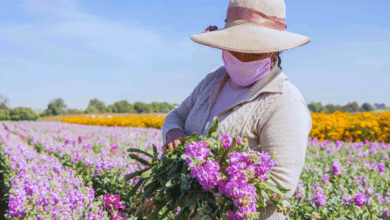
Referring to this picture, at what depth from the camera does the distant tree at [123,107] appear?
3779 cm

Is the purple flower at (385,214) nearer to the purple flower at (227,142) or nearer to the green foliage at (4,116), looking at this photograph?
the purple flower at (227,142)

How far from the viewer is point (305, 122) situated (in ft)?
4.64

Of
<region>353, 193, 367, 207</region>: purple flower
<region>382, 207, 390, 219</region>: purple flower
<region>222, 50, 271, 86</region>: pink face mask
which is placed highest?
<region>222, 50, 271, 86</region>: pink face mask

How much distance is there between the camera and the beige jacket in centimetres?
136

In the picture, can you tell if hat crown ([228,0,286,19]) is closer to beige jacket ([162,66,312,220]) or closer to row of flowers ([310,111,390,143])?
beige jacket ([162,66,312,220])

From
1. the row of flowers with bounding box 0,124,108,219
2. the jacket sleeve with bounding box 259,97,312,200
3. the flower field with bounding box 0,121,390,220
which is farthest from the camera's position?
the flower field with bounding box 0,121,390,220

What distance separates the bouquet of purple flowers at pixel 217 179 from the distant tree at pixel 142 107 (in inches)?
1408

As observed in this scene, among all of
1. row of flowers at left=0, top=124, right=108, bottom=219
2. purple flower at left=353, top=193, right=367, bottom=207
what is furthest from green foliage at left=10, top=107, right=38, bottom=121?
purple flower at left=353, top=193, right=367, bottom=207

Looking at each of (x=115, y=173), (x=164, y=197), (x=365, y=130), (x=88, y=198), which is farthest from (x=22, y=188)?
(x=365, y=130)

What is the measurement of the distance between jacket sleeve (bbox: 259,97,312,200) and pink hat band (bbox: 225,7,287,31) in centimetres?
35

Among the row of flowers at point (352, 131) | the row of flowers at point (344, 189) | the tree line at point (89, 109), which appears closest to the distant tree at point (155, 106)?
the tree line at point (89, 109)

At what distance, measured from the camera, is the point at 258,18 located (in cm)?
148

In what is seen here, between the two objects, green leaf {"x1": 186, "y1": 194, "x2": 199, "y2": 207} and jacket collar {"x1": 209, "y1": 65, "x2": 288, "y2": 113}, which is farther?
jacket collar {"x1": 209, "y1": 65, "x2": 288, "y2": 113}

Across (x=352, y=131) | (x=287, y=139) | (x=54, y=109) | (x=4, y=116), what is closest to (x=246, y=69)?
(x=287, y=139)
